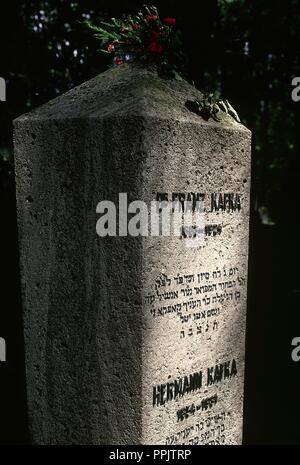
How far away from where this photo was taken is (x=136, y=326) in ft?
7.54

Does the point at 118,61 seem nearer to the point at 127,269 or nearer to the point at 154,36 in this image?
the point at 154,36

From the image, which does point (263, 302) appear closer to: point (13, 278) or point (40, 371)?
point (13, 278)

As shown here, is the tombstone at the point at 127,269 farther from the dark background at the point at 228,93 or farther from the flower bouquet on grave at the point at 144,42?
the dark background at the point at 228,93

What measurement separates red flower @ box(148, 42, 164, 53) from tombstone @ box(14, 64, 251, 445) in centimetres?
12

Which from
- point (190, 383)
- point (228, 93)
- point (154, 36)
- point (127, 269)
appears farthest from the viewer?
point (228, 93)

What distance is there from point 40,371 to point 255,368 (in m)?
2.98

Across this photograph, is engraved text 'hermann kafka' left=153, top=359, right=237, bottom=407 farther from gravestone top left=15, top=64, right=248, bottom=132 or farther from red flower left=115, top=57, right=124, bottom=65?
red flower left=115, top=57, right=124, bottom=65

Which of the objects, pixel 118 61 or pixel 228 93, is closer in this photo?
pixel 118 61

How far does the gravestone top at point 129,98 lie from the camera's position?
2.32 meters

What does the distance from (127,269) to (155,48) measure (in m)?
1.20

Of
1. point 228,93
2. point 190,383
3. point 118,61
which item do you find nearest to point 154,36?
point 118,61

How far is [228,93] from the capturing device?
6.43 metres

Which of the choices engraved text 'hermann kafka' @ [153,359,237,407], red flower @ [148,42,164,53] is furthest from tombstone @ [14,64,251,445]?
red flower @ [148,42,164,53]
